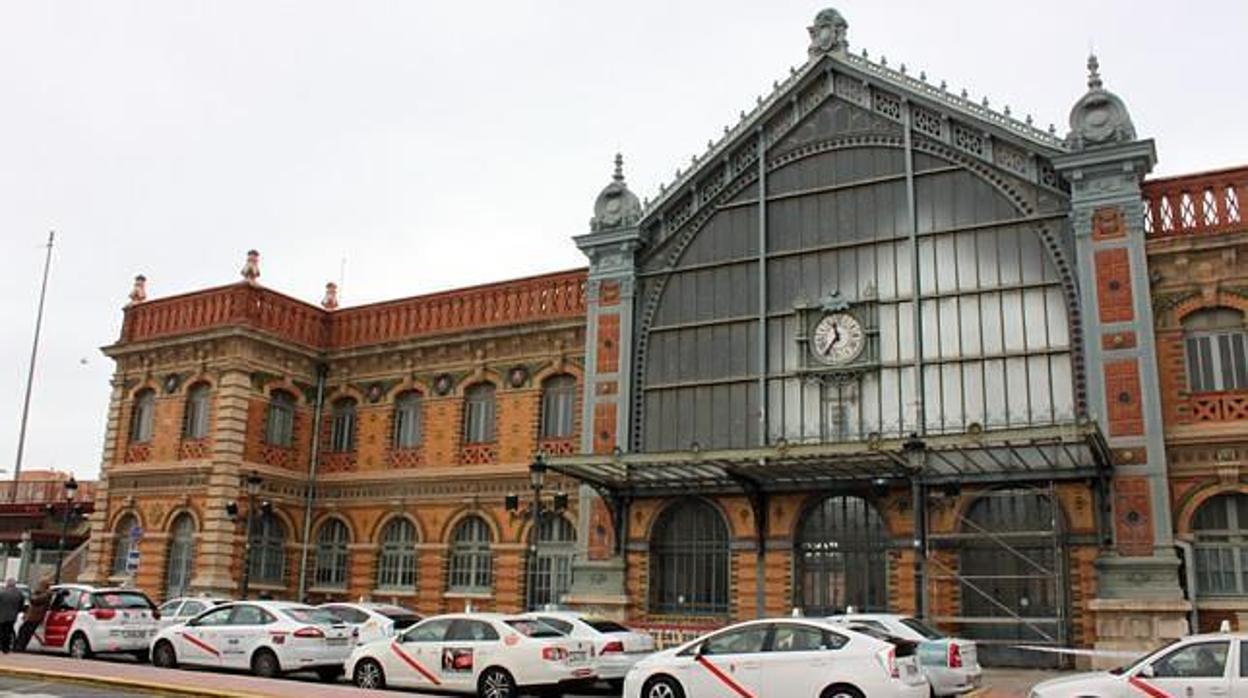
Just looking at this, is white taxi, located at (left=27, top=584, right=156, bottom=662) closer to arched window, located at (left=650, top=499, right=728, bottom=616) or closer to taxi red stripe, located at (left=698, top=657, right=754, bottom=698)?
arched window, located at (left=650, top=499, right=728, bottom=616)

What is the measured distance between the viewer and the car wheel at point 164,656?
21453 mm

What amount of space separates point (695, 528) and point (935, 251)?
8.77 metres

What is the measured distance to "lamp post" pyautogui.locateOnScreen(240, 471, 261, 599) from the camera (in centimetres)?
3047

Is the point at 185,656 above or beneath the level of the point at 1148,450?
beneath

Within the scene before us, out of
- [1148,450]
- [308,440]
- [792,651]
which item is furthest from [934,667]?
[308,440]

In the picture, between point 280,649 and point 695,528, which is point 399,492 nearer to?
point 695,528

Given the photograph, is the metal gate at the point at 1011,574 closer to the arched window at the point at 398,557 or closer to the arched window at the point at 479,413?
the arched window at the point at 479,413

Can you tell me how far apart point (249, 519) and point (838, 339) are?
16992 mm

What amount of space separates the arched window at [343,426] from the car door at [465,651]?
18.1 m

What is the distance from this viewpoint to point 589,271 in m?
30.9

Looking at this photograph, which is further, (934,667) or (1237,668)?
(934,667)

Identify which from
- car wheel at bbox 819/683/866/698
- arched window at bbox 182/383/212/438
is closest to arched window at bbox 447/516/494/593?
arched window at bbox 182/383/212/438

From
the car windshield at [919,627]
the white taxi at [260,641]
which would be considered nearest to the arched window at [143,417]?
the white taxi at [260,641]

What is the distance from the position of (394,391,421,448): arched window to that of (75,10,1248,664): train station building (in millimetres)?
111
